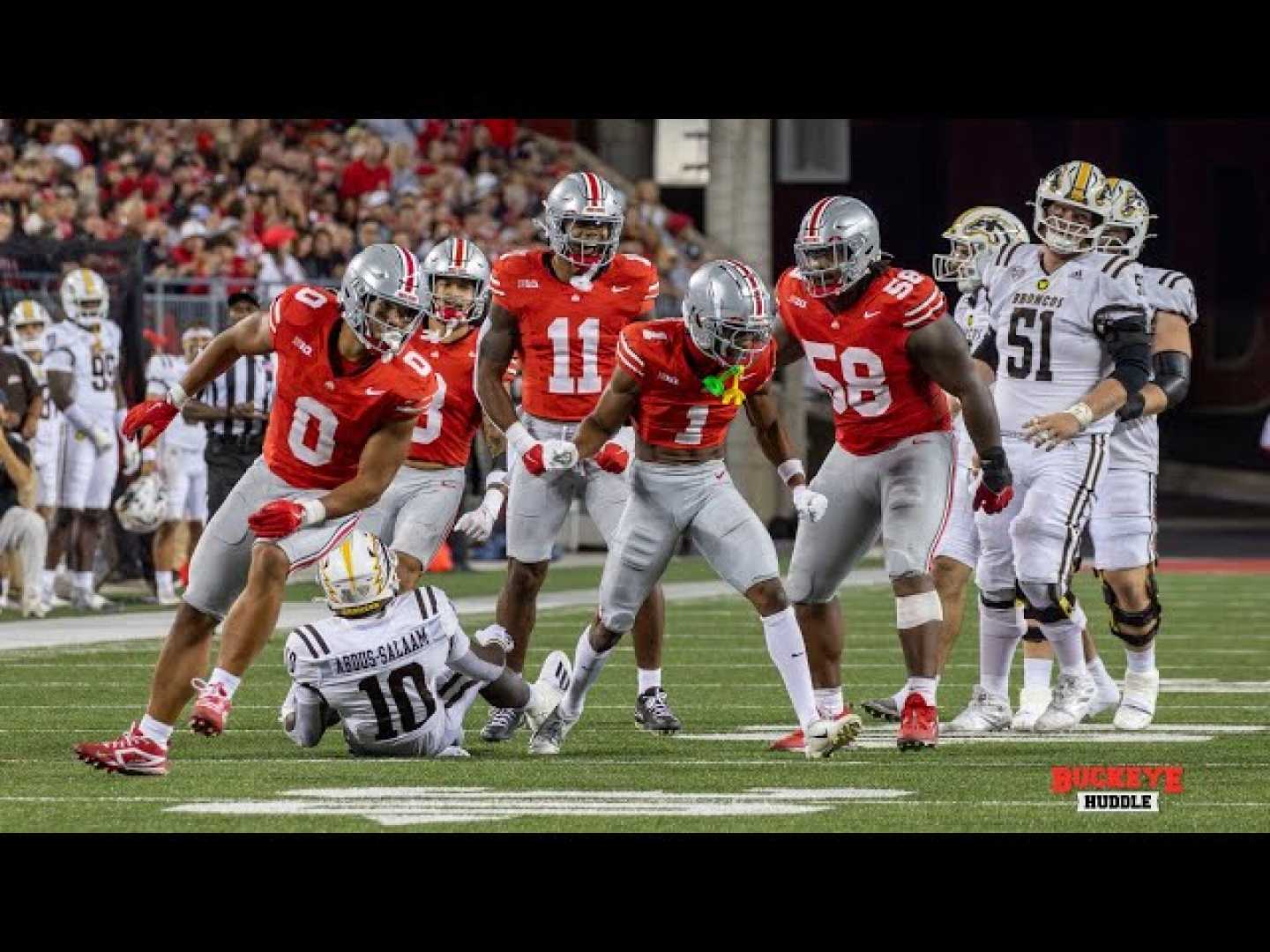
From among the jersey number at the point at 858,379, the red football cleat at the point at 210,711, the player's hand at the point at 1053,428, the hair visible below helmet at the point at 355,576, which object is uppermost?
the jersey number at the point at 858,379

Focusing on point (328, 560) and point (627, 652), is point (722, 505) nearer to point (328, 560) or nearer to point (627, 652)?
point (328, 560)

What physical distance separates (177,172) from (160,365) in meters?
4.90

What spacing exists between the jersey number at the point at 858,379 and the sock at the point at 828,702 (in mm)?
885

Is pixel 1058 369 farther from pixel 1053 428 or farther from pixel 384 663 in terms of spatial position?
pixel 384 663

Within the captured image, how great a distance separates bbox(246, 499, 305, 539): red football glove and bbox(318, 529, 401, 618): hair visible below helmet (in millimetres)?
222

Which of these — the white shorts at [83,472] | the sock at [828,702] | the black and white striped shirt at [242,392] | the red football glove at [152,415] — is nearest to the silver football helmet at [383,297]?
the red football glove at [152,415]

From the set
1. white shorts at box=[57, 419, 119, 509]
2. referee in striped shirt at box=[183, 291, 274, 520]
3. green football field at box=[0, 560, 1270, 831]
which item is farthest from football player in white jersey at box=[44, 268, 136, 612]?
green football field at box=[0, 560, 1270, 831]

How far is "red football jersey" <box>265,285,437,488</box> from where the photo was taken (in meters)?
7.95

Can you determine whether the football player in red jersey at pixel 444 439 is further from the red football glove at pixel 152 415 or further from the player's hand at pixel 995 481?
the player's hand at pixel 995 481

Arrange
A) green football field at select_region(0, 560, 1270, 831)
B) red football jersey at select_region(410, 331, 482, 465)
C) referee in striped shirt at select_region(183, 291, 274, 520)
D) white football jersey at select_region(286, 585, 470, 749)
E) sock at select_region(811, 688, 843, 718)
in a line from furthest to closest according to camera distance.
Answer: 1. referee in striped shirt at select_region(183, 291, 274, 520)
2. red football jersey at select_region(410, 331, 482, 465)
3. sock at select_region(811, 688, 843, 718)
4. white football jersey at select_region(286, 585, 470, 749)
5. green football field at select_region(0, 560, 1270, 831)

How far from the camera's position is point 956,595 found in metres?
9.74

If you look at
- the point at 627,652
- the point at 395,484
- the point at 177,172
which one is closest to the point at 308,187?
the point at 177,172

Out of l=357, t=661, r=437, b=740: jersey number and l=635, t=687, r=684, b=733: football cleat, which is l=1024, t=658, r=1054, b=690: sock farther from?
l=357, t=661, r=437, b=740: jersey number

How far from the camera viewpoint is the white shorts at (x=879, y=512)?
859 cm
